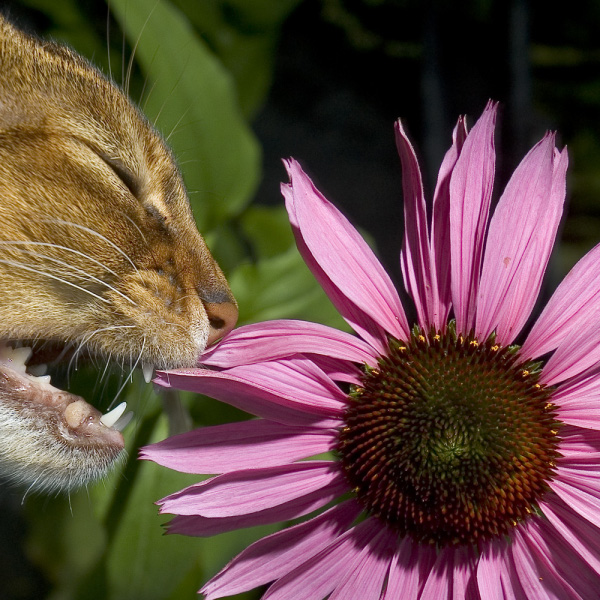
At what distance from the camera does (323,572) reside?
0.79 m

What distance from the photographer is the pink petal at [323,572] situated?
0.78m

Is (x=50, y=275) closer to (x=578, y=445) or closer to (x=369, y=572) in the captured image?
(x=369, y=572)

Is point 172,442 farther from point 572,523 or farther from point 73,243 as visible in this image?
point 572,523

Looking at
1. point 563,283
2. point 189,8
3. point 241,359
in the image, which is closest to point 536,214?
point 563,283

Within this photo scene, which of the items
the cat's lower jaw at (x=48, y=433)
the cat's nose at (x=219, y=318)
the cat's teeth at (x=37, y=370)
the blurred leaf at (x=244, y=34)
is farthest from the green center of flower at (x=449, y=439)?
the blurred leaf at (x=244, y=34)

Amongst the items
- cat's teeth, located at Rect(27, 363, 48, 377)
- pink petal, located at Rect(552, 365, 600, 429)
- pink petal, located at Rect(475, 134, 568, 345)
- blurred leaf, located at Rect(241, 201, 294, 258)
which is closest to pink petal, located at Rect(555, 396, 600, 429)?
pink petal, located at Rect(552, 365, 600, 429)

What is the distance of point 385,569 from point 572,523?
20 cm

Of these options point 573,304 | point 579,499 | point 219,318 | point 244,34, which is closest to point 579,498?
point 579,499

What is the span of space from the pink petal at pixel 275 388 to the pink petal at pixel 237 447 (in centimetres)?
2

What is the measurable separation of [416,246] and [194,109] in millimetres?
603

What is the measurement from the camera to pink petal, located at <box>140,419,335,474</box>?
72 centimetres

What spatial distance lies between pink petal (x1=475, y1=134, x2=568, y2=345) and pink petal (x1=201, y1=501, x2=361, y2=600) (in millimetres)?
289

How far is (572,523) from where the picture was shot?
2.56 feet

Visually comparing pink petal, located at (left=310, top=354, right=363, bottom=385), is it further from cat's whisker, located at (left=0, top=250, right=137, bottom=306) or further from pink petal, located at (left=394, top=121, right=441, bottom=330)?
cat's whisker, located at (left=0, top=250, right=137, bottom=306)
